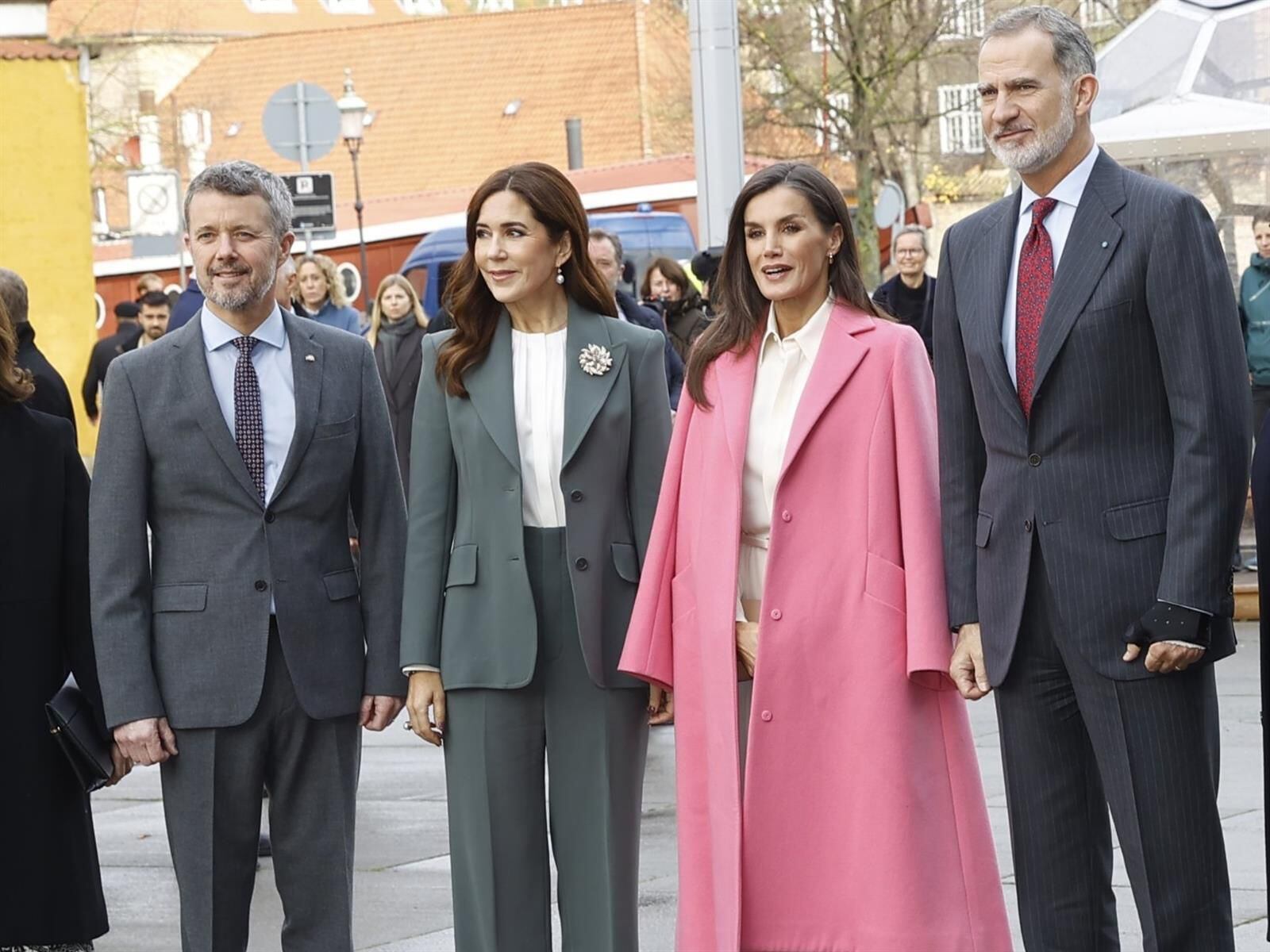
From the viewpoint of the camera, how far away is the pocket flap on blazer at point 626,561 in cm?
539

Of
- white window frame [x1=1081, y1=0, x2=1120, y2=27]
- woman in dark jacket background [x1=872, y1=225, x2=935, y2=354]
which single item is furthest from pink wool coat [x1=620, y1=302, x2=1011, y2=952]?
white window frame [x1=1081, y1=0, x2=1120, y2=27]

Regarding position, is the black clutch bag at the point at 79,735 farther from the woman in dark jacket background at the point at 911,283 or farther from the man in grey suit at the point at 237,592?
the woman in dark jacket background at the point at 911,283

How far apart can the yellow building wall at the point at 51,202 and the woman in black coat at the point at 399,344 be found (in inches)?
474

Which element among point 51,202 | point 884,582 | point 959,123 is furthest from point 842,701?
point 959,123

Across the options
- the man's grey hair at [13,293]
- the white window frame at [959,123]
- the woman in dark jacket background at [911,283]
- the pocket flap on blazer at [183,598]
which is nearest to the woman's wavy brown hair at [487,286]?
the pocket flap on blazer at [183,598]

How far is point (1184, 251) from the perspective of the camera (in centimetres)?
472

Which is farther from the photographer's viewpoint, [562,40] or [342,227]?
[562,40]

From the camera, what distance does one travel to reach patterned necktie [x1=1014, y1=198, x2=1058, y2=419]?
16.0 feet

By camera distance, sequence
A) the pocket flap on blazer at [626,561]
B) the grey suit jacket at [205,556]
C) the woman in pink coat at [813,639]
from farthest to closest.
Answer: the pocket flap on blazer at [626,561], the grey suit jacket at [205,556], the woman in pink coat at [813,639]

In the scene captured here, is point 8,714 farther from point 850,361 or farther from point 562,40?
point 562,40

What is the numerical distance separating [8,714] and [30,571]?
0.36 metres

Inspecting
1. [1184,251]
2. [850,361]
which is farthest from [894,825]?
[1184,251]

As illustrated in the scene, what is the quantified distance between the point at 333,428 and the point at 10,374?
0.86m

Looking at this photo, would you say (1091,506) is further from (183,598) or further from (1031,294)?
(183,598)
